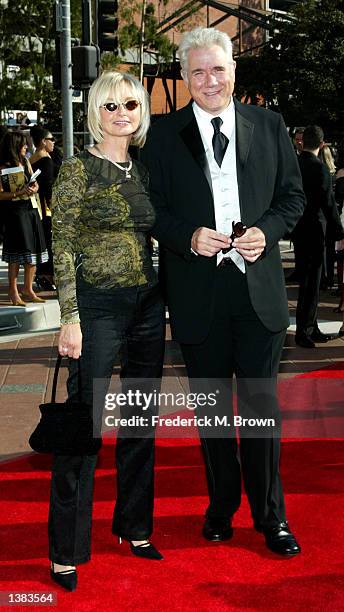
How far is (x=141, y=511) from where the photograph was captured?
157 inches

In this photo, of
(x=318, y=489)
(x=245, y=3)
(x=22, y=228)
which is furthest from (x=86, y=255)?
(x=245, y=3)

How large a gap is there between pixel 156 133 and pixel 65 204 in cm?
60

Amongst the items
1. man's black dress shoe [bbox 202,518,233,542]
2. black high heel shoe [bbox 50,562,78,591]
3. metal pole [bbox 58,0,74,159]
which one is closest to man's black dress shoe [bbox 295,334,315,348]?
metal pole [bbox 58,0,74,159]

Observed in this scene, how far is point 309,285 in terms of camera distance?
877 cm

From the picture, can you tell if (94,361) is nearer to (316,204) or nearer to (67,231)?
(67,231)

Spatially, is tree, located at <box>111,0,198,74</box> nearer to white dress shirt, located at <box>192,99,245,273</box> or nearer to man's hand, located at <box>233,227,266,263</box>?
white dress shirt, located at <box>192,99,245,273</box>

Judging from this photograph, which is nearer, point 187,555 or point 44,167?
point 187,555

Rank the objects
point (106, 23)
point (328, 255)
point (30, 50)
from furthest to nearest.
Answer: point (30, 50), point (106, 23), point (328, 255)

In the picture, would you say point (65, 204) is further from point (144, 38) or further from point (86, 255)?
point (144, 38)

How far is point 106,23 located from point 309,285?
553 cm

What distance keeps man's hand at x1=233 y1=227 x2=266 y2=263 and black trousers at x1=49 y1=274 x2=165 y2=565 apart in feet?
1.30

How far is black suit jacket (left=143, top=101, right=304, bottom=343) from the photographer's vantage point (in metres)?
3.85

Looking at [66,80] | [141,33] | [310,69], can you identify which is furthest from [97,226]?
[141,33]

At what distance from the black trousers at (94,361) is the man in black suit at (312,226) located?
4.90m
